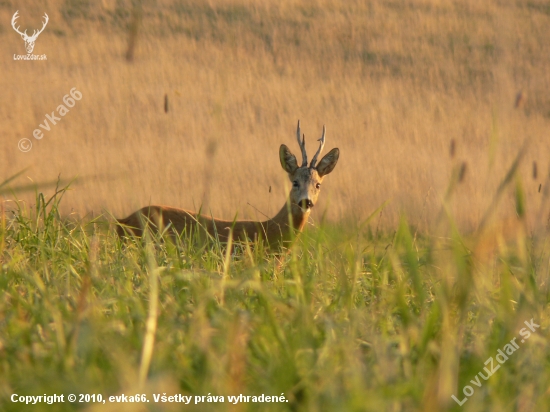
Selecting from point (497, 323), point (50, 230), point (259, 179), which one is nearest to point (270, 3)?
point (259, 179)

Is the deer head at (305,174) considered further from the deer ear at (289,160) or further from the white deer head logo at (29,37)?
the white deer head logo at (29,37)

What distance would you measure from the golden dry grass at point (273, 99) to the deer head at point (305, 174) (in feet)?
Result: 4.82

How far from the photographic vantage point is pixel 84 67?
16.1m

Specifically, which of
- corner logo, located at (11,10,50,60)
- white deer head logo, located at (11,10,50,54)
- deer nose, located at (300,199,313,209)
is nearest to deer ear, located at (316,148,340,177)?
deer nose, located at (300,199,313,209)

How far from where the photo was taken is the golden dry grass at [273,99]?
39.3 ft

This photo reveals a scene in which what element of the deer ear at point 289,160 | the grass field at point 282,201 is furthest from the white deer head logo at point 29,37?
the deer ear at point 289,160

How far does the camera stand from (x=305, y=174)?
7.80 metres

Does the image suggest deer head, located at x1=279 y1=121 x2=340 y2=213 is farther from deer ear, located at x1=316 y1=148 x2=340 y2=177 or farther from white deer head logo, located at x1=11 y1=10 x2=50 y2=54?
white deer head logo, located at x1=11 y1=10 x2=50 y2=54

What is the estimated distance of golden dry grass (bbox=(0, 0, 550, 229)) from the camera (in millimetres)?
11969

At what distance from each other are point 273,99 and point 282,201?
4.87m

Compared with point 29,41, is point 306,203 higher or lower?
lower

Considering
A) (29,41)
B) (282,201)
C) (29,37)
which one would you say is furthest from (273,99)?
(29,37)

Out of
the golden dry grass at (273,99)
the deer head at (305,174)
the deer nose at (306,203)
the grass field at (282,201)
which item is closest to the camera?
the grass field at (282,201)

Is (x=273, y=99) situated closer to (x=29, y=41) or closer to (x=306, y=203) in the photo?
(x=29, y=41)
